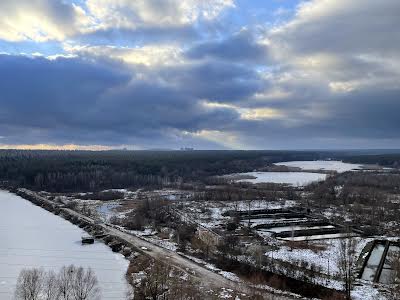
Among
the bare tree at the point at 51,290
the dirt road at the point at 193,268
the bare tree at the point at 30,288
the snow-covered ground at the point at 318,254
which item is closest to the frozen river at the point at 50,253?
the bare tree at the point at 30,288

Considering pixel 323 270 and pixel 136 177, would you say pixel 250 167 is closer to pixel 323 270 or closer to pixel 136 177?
pixel 136 177

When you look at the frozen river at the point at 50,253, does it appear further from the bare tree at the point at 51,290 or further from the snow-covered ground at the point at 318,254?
the snow-covered ground at the point at 318,254


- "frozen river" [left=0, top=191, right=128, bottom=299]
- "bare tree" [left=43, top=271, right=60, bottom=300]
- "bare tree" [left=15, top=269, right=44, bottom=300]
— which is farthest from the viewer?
"frozen river" [left=0, top=191, right=128, bottom=299]

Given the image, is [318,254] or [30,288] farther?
[318,254]

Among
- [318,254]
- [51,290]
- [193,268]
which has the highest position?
[51,290]

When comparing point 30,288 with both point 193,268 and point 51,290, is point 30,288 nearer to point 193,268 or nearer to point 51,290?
point 51,290

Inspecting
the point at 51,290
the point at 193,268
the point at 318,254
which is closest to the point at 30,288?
the point at 51,290

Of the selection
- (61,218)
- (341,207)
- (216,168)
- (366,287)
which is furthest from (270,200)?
(216,168)

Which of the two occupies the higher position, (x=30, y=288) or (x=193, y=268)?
(x=30, y=288)

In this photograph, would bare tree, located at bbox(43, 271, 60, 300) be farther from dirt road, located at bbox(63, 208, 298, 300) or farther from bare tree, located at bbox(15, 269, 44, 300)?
dirt road, located at bbox(63, 208, 298, 300)

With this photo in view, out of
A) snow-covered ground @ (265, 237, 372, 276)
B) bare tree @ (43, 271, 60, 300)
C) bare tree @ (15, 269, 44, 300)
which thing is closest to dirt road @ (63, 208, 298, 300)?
snow-covered ground @ (265, 237, 372, 276)
